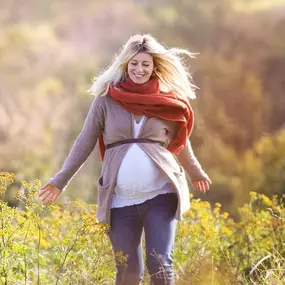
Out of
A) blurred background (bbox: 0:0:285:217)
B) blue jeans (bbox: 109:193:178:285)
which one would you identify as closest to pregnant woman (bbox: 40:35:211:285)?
blue jeans (bbox: 109:193:178:285)

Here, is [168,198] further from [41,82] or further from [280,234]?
[41,82]

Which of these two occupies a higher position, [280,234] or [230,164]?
[230,164]

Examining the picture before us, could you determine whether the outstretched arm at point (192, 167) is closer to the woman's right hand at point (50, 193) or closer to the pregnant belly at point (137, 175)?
the pregnant belly at point (137, 175)

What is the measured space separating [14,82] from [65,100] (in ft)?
2.70

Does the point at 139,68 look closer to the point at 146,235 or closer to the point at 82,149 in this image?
the point at 82,149

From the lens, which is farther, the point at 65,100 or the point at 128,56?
the point at 65,100

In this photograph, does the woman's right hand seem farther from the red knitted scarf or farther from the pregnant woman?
the red knitted scarf

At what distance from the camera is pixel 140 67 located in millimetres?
3836

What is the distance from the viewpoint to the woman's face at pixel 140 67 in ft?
12.6

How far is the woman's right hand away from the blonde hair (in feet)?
1.53

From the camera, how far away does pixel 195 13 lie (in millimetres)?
11070

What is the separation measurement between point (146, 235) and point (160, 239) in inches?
3.3

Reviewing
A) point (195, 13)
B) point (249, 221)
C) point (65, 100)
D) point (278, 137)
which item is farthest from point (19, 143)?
point (249, 221)

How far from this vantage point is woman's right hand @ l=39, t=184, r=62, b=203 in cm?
384
